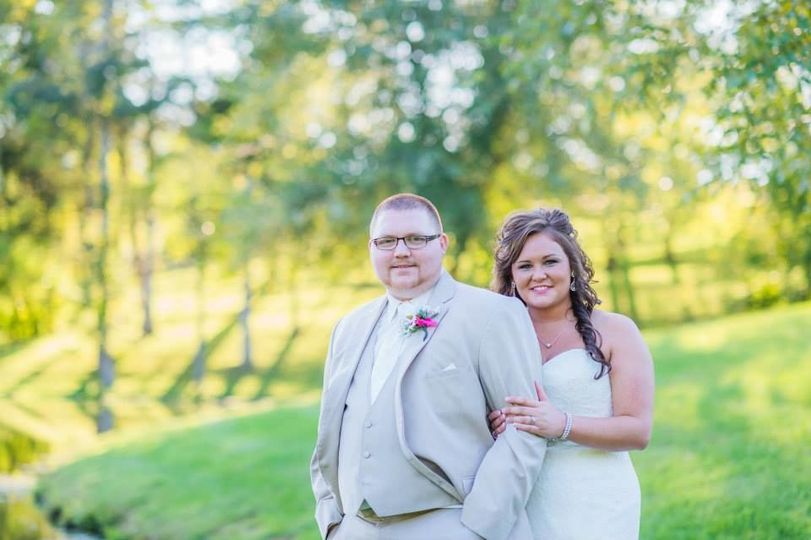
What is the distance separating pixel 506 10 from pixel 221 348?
70.3ft

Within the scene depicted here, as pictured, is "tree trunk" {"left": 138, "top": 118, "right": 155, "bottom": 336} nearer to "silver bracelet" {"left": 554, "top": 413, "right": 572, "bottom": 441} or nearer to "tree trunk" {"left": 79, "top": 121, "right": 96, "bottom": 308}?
"tree trunk" {"left": 79, "top": 121, "right": 96, "bottom": 308}

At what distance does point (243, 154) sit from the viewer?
79.2ft

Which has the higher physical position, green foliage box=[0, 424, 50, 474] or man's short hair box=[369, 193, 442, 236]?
man's short hair box=[369, 193, 442, 236]

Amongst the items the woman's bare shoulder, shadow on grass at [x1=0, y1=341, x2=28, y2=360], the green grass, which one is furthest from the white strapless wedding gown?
shadow on grass at [x1=0, y1=341, x2=28, y2=360]

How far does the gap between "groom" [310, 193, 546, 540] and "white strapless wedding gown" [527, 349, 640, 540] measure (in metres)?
0.23

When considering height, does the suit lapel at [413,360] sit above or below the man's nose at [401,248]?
below

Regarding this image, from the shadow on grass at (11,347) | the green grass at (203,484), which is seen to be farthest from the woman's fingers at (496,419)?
the shadow on grass at (11,347)

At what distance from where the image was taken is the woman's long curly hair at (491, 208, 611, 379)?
3.78 m

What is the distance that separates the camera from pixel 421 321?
353 cm

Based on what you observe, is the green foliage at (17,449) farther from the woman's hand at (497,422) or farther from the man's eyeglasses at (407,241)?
the woman's hand at (497,422)

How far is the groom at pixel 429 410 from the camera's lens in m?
3.37

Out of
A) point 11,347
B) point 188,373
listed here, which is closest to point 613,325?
point 188,373

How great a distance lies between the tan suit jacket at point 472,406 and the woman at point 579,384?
25 cm

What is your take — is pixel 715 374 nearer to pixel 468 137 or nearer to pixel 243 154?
pixel 468 137
